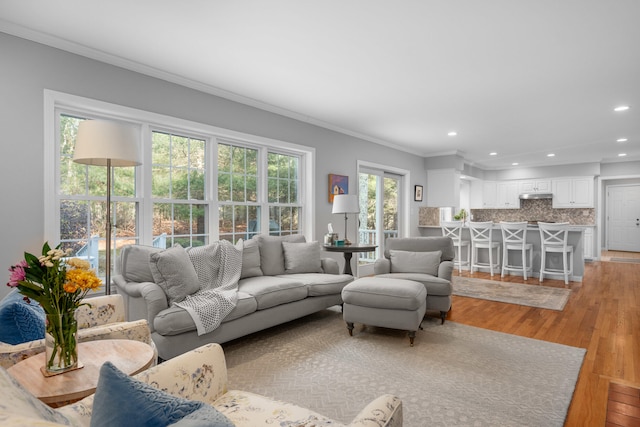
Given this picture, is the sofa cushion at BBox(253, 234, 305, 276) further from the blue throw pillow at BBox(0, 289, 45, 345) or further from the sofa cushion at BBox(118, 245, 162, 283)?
the blue throw pillow at BBox(0, 289, 45, 345)

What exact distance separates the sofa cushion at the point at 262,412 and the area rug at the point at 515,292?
165 inches

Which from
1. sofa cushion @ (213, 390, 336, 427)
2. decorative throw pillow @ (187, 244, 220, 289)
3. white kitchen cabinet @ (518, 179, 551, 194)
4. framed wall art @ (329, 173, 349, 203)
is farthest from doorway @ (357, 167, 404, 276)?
sofa cushion @ (213, 390, 336, 427)

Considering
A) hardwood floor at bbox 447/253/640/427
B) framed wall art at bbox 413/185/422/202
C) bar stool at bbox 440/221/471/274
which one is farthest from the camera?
framed wall art at bbox 413/185/422/202

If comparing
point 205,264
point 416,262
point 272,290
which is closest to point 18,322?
point 205,264

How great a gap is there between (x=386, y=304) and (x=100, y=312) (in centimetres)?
217

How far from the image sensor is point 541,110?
4723 mm

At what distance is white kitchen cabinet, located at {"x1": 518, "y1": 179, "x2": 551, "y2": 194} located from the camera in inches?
367

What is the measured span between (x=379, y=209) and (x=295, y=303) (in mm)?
3767

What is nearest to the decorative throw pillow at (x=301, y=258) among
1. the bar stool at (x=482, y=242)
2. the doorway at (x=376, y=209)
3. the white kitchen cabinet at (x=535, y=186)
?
the doorway at (x=376, y=209)

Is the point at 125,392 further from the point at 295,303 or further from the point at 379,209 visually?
the point at 379,209

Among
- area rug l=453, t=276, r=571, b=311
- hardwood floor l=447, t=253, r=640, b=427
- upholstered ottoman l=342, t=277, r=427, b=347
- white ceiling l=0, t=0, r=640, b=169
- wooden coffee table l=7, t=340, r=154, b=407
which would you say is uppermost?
white ceiling l=0, t=0, r=640, b=169

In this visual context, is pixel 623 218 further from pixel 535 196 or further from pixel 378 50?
pixel 378 50

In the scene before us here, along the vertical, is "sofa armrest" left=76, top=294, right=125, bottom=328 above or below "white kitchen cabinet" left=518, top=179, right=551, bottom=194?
below

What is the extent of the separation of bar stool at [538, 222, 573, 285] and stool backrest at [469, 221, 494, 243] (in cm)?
84
